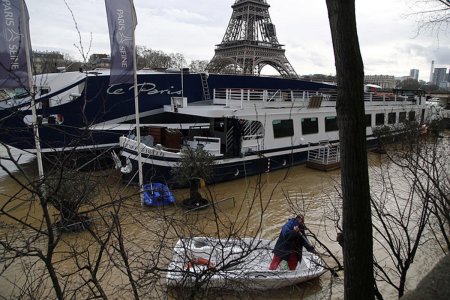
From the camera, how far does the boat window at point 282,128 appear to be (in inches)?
532

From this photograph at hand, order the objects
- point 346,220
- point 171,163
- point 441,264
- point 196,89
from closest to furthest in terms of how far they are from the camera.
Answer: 1. point 441,264
2. point 346,220
3. point 171,163
4. point 196,89

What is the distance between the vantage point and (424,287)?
1.71 metres

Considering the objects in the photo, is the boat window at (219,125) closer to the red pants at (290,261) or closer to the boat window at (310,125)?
the boat window at (310,125)

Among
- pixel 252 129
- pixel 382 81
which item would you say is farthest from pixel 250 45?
pixel 382 81

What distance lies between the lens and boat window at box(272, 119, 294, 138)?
1352cm

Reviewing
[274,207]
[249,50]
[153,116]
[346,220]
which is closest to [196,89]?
[153,116]

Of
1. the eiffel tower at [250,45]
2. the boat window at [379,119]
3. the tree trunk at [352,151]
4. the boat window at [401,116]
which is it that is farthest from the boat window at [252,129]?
the eiffel tower at [250,45]

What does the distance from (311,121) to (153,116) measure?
294 inches

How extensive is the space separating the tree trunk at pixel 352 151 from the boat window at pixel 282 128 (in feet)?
35.7

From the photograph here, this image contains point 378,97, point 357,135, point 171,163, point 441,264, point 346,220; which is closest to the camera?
point 441,264

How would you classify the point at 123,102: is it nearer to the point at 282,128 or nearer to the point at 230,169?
the point at 230,169

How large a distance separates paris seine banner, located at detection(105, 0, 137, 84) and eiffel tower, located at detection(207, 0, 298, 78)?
115ft

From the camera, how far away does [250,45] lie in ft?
144

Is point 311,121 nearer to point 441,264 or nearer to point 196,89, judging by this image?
point 196,89
